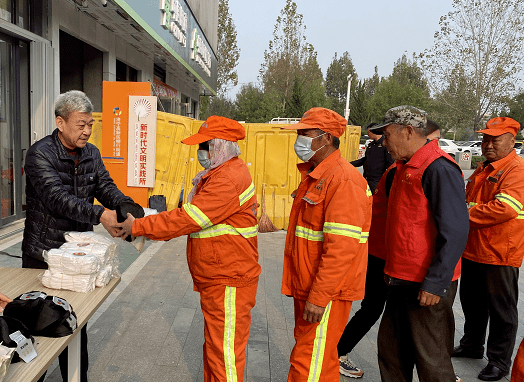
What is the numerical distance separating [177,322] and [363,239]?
2.45m

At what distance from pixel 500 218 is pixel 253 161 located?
6.13m

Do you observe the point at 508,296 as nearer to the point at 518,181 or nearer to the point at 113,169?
the point at 518,181

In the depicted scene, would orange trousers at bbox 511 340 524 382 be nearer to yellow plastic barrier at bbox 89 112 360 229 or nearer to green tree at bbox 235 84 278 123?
yellow plastic barrier at bbox 89 112 360 229

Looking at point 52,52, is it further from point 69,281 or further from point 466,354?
point 466,354

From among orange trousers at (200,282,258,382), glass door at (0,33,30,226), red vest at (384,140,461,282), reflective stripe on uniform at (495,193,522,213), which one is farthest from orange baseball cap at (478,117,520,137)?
glass door at (0,33,30,226)

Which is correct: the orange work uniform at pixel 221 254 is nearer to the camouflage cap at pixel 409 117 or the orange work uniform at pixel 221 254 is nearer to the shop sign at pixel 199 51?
the camouflage cap at pixel 409 117

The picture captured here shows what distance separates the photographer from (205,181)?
267 cm

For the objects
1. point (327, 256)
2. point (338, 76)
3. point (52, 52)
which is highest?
point (338, 76)

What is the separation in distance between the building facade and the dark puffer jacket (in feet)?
15.1

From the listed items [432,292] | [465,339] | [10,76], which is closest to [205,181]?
[432,292]

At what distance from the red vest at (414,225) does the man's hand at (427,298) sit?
11 centimetres

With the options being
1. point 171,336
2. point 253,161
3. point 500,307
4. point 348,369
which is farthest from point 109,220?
point 253,161

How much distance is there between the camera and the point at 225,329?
2.60m

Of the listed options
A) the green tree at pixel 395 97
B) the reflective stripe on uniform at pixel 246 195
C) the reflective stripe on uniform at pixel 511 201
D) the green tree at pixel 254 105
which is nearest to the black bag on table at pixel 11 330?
the reflective stripe on uniform at pixel 246 195
